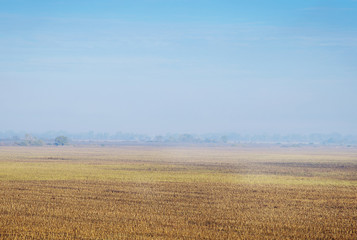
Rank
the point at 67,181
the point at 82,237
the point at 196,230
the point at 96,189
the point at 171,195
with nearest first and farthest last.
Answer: the point at 82,237, the point at 196,230, the point at 171,195, the point at 96,189, the point at 67,181

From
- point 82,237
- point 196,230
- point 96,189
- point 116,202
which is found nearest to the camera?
point 82,237

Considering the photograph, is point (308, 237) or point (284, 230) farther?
point (284, 230)

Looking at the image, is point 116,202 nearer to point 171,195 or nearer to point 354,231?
point 171,195

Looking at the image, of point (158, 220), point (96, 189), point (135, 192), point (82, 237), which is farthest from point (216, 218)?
point (96, 189)

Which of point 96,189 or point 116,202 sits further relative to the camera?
point 96,189

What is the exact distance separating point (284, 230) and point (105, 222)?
6527 millimetres

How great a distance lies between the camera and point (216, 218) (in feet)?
61.8

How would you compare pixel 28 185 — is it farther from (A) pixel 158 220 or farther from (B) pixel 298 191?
(B) pixel 298 191

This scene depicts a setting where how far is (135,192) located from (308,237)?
13047 millimetres

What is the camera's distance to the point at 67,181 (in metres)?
32.8

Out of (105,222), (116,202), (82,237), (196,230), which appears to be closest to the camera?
(82,237)

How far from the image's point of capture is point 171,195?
25.6 metres

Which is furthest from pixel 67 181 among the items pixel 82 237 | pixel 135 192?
pixel 82 237

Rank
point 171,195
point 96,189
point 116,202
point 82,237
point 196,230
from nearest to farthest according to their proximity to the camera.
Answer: point 82,237 < point 196,230 < point 116,202 < point 171,195 < point 96,189
